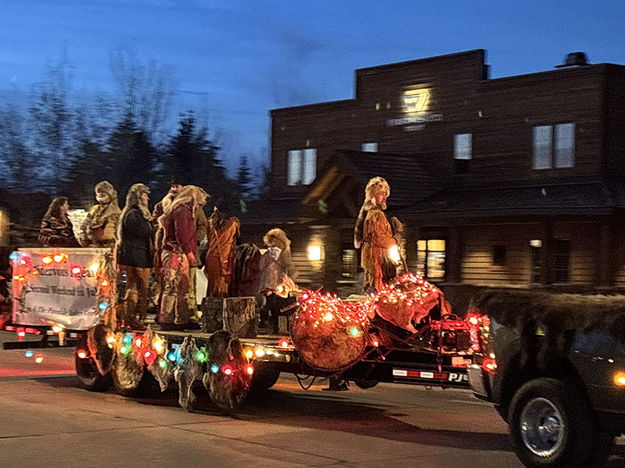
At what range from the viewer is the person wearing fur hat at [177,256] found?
1286 centimetres

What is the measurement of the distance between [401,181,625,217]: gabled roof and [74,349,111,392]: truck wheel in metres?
16.5

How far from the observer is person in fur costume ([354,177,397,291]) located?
12.4m

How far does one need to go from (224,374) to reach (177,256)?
2040 millimetres

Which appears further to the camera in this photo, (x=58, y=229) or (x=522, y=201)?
(x=522, y=201)

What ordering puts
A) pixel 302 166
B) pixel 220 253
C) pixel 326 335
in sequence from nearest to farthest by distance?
pixel 326 335
pixel 220 253
pixel 302 166

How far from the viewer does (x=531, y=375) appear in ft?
29.3

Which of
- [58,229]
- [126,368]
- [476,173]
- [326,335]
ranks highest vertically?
[476,173]

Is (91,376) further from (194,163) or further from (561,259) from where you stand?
(194,163)

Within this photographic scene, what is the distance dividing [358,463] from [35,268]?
22.9 ft

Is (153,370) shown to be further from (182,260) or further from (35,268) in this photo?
(35,268)

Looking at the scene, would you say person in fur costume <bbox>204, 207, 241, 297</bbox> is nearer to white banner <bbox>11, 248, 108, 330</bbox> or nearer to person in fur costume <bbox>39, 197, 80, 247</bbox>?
white banner <bbox>11, 248, 108, 330</bbox>

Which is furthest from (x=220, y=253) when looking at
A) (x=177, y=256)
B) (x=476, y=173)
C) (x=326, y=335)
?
(x=476, y=173)

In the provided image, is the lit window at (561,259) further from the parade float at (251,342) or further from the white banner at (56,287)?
the white banner at (56,287)

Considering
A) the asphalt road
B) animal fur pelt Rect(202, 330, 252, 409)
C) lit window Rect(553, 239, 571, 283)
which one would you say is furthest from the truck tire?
lit window Rect(553, 239, 571, 283)
